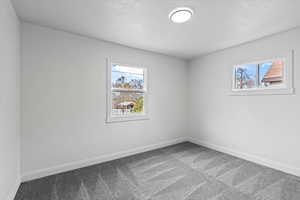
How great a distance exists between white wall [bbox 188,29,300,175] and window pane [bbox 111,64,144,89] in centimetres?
164

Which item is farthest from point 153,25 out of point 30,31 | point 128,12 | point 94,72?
point 30,31

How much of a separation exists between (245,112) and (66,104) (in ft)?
11.7

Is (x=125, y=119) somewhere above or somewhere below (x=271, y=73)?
below

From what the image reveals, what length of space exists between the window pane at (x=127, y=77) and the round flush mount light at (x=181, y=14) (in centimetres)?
152

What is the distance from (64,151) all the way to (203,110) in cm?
333

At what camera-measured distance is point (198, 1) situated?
1.65 metres

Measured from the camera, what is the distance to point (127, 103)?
3.19 m

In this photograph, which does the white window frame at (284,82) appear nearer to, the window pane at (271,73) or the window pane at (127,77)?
the window pane at (271,73)

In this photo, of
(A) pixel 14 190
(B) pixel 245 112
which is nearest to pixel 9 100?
(A) pixel 14 190

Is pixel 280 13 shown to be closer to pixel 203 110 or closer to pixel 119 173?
pixel 203 110

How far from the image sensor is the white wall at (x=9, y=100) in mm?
1408

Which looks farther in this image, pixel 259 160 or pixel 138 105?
pixel 138 105

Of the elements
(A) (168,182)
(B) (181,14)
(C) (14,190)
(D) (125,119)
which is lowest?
(A) (168,182)

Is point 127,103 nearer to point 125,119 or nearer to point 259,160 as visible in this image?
point 125,119
